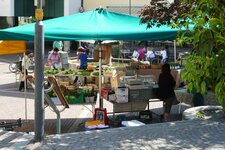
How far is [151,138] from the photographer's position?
27.4 ft

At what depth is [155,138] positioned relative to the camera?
27.4ft

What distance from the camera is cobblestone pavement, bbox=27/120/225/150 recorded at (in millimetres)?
7805

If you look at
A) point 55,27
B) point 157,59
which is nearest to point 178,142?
point 55,27

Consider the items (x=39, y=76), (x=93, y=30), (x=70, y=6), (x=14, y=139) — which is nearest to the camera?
(x=39, y=76)

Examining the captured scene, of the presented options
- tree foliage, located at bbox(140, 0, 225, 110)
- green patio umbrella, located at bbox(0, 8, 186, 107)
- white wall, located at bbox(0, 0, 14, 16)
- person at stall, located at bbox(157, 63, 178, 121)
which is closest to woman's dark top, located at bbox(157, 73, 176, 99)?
person at stall, located at bbox(157, 63, 178, 121)

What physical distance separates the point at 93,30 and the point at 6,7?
31.0m

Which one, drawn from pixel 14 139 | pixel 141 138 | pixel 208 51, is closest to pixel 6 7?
pixel 14 139

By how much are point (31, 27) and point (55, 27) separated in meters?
0.65

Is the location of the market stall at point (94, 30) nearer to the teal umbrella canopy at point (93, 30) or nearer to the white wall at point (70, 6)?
the teal umbrella canopy at point (93, 30)

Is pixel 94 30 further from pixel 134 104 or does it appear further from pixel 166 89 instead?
pixel 166 89

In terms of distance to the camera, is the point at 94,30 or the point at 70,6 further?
the point at 70,6

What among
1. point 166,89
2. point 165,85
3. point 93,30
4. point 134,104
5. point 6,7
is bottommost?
point 134,104

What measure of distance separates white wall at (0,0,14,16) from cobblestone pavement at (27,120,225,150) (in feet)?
104

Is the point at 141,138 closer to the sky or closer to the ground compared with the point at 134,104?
closer to the ground
